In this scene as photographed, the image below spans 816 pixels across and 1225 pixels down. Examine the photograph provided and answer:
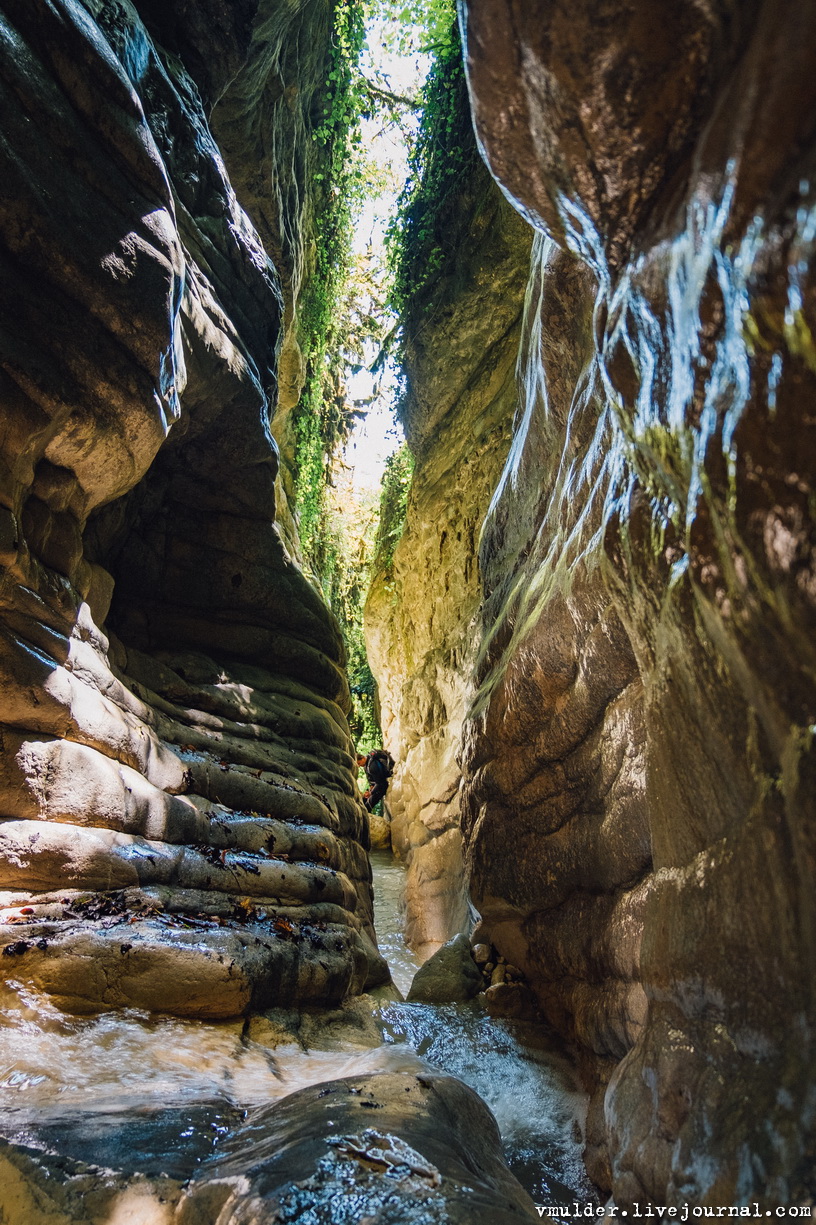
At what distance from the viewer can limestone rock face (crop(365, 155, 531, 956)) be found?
1029 cm

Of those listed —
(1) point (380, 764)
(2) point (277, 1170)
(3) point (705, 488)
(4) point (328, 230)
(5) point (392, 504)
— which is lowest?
(2) point (277, 1170)

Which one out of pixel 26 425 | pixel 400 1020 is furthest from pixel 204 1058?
pixel 26 425

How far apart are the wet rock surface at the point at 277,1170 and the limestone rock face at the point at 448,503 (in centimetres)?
695

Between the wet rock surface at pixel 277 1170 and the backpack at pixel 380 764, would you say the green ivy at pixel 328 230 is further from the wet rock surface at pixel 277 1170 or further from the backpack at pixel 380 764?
the wet rock surface at pixel 277 1170

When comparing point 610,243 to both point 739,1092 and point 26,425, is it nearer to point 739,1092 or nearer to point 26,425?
point 739,1092

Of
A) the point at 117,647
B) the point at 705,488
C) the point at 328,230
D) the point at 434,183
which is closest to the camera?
the point at 705,488

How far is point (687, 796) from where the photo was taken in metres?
2.18

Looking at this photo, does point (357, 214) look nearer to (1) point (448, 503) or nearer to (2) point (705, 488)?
(1) point (448, 503)

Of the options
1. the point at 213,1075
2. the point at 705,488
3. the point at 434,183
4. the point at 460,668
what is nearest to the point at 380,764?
the point at 460,668

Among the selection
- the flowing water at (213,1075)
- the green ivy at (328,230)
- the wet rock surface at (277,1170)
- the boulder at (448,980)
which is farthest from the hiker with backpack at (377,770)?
the wet rock surface at (277,1170)

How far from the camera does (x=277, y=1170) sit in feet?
6.10

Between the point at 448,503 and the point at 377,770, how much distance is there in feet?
20.3

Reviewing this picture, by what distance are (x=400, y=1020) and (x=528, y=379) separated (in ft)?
18.7

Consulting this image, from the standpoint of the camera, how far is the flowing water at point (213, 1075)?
88.8 inches
